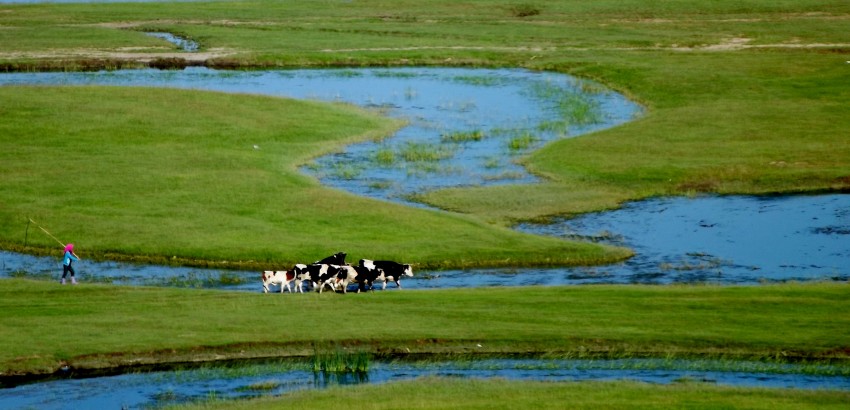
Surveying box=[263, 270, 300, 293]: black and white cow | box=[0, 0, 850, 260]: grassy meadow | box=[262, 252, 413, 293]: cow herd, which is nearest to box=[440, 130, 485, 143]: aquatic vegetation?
box=[0, 0, 850, 260]: grassy meadow

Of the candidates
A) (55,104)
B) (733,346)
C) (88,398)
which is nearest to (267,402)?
(88,398)

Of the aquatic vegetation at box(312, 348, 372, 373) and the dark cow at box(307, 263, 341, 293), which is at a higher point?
the dark cow at box(307, 263, 341, 293)

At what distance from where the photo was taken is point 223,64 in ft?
331

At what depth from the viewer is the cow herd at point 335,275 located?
40594 mm

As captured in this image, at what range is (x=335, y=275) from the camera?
133 feet

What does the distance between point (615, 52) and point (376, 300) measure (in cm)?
6814

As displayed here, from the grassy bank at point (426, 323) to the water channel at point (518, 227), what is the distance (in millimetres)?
1226

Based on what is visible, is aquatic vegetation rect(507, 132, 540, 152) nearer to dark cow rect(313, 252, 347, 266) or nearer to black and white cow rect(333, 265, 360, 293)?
dark cow rect(313, 252, 347, 266)

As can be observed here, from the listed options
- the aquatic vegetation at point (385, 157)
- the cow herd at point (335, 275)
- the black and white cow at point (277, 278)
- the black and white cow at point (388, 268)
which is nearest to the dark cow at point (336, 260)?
the cow herd at point (335, 275)

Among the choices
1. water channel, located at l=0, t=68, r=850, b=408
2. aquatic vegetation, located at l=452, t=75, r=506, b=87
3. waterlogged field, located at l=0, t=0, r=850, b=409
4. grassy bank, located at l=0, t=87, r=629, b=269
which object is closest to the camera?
water channel, located at l=0, t=68, r=850, b=408

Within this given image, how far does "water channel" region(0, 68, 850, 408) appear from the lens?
107ft

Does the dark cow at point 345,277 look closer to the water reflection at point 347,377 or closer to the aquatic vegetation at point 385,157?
the water reflection at point 347,377

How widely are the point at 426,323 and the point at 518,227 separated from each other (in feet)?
50.4

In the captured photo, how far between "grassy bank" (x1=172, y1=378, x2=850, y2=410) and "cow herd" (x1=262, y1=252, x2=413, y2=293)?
921 cm
